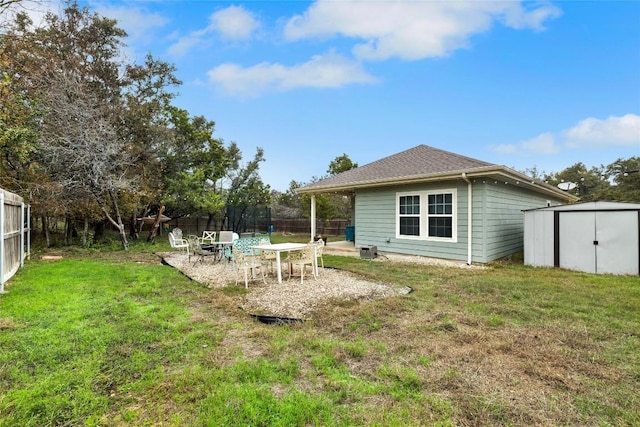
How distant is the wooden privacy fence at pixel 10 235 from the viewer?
5277mm

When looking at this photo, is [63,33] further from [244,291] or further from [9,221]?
[244,291]

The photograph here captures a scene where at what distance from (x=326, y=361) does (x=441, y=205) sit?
688cm

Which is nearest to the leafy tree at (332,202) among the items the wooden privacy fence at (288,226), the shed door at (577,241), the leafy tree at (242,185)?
the wooden privacy fence at (288,226)

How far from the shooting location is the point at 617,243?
6.68m

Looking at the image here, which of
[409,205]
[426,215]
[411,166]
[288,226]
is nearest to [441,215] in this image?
[426,215]

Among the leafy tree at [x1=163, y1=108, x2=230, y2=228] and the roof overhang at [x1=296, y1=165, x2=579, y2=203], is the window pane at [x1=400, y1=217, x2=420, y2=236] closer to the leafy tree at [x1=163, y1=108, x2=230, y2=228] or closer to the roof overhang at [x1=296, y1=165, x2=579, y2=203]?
the roof overhang at [x1=296, y1=165, x2=579, y2=203]

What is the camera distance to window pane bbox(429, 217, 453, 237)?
8477 mm

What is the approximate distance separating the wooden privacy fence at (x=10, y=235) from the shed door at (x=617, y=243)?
1132 cm

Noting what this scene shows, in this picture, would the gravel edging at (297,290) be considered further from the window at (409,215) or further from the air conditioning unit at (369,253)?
the window at (409,215)

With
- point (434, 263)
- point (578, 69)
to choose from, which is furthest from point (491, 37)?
point (434, 263)

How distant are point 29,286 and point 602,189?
35.2m

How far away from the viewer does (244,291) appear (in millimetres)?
5301

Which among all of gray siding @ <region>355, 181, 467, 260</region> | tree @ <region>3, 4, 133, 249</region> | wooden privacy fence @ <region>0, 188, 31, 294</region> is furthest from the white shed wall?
tree @ <region>3, 4, 133, 249</region>

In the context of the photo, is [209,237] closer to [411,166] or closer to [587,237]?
[411,166]
